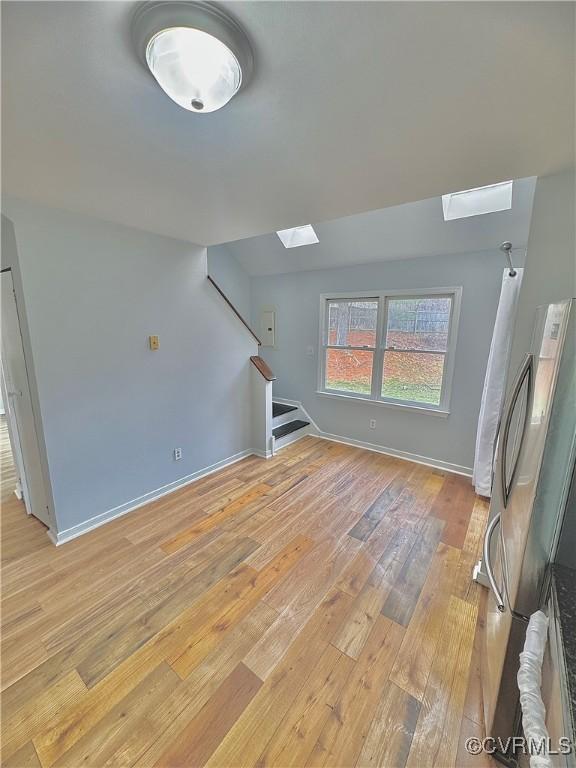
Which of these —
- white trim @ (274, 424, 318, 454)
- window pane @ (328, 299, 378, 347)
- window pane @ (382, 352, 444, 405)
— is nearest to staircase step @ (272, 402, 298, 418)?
white trim @ (274, 424, 318, 454)

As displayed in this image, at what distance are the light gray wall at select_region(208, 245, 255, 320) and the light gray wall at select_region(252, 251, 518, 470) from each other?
6.6 inches

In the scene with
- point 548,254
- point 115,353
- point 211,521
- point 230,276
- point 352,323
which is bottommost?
point 211,521

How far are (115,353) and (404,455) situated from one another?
131 inches

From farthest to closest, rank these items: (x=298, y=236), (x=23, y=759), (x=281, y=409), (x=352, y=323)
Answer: (x=281, y=409) < (x=352, y=323) < (x=298, y=236) < (x=23, y=759)

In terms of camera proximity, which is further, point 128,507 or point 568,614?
point 128,507

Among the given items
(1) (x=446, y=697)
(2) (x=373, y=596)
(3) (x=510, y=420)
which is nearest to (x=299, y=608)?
(2) (x=373, y=596)

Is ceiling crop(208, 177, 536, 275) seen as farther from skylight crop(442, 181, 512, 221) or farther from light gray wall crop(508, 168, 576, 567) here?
light gray wall crop(508, 168, 576, 567)

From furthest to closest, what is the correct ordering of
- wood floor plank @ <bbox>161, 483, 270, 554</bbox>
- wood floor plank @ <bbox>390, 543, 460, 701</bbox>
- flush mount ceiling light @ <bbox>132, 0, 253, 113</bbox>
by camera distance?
wood floor plank @ <bbox>161, 483, 270, 554</bbox>
wood floor plank @ <bbox>390, 543, 460, 701</bbox>
flush mount ceiling light @ <bbox>132, 0, 253, 113</bbox>

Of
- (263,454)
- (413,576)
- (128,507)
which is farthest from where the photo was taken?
(263,454)

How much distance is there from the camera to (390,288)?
11.4ft

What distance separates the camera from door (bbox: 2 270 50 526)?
1.97 metres

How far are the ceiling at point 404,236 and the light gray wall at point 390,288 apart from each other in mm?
141

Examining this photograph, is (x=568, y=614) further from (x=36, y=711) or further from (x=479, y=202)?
(x=479, y=202)

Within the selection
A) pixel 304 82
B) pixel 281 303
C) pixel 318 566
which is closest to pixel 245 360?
→ pixel 281 303
